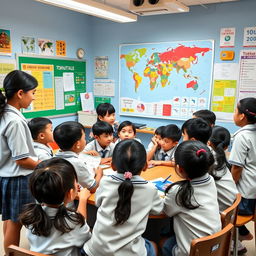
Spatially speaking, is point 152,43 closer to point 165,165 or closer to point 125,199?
point 165,165

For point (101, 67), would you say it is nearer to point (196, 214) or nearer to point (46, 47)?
point (46, 47)

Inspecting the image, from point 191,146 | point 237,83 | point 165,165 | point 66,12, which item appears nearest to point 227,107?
point 237,83

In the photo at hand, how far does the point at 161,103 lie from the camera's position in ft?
13.9

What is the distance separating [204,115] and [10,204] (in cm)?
204

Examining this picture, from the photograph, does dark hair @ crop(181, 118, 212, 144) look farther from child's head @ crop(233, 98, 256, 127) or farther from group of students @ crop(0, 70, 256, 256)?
child's head @ crop(233, 98, 256, 127)

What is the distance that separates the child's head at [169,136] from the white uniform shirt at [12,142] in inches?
48.6

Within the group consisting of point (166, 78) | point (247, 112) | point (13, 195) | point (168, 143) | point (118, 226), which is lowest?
point (13, 195)

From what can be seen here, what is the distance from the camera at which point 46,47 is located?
13.0 feet

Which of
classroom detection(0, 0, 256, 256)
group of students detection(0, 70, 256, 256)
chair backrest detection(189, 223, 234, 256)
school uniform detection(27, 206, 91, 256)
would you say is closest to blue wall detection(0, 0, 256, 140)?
classroom detection(0, 0, 256, 256)

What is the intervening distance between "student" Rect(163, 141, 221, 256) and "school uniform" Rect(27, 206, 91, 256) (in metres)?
0.50

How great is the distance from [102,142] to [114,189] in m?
1.26

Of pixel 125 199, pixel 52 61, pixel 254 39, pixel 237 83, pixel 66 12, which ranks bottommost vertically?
pixel 125 199

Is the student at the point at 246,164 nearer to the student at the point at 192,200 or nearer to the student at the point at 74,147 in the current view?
the student at the point at 192,200

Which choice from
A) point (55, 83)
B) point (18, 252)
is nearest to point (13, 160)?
point (18, 252)
